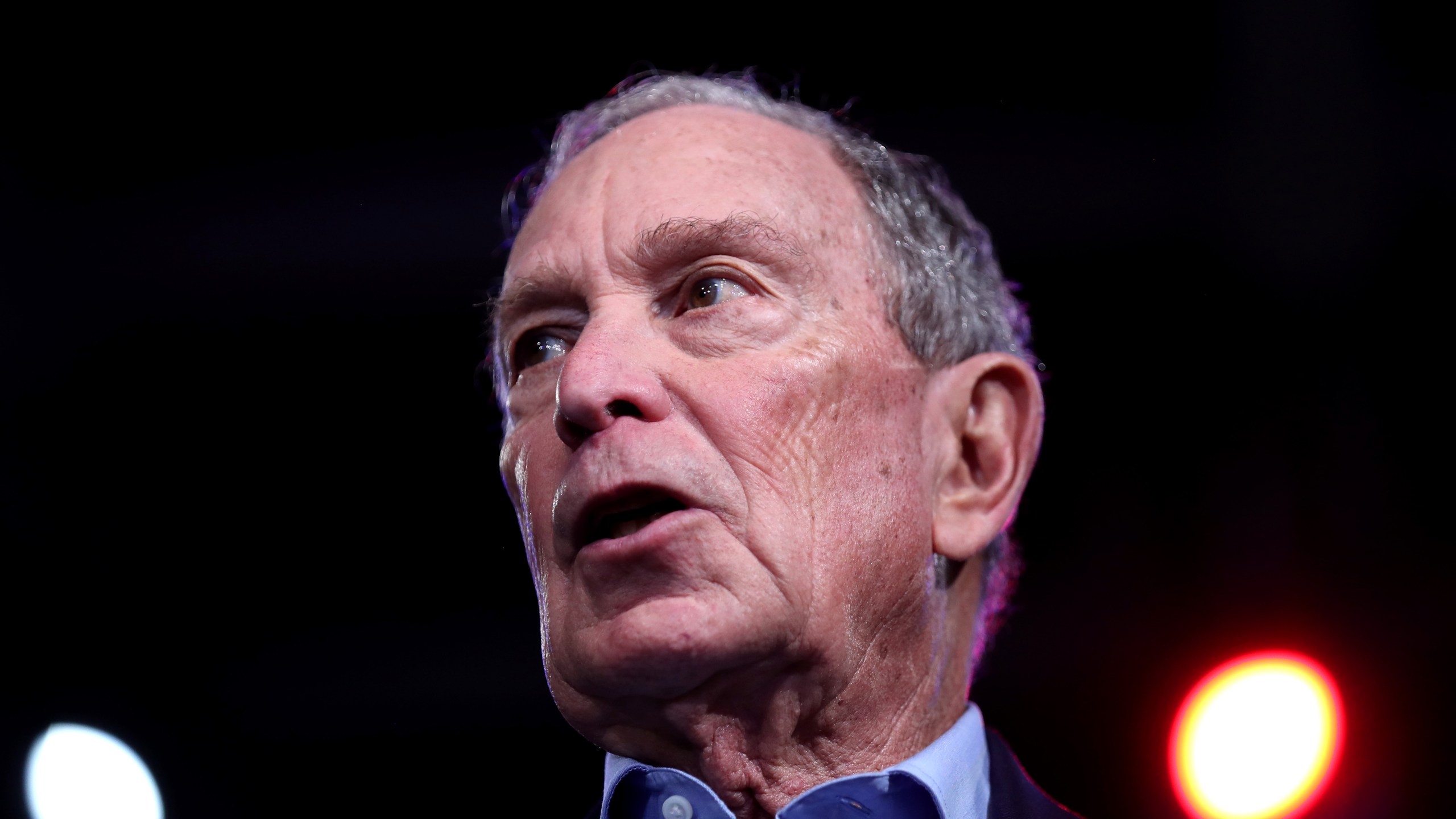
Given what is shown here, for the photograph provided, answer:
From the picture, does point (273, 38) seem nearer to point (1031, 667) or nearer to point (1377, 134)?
point (1031, 667)

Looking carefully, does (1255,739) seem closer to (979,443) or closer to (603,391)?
(979,443)

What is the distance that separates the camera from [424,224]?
2.77m

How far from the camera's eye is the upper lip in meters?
1.41

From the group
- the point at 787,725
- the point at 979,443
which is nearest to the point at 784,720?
the point at 787,725

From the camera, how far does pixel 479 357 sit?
8.96 ft

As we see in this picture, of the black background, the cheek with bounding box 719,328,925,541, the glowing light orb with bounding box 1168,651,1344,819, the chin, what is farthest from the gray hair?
the glowing light orb with bounding box 1168,651,1344,819

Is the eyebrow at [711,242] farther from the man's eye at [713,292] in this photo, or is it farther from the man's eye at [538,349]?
the man's eye at [538,349]

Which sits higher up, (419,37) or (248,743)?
(419,37)

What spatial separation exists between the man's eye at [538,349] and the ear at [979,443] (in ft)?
2.20

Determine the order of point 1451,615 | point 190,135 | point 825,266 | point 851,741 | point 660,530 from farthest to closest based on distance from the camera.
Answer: point 190,135
point 1451,615
point 825,266
point 851,741
point 660,530

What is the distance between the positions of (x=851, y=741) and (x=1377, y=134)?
1.88 metres

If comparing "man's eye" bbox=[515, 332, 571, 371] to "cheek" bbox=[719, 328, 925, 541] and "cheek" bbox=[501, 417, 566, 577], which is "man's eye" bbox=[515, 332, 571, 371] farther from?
"cheek" bbox=[719, 328, 925, 541]

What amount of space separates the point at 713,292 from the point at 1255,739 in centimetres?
192

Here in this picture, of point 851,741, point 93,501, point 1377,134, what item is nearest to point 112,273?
point 93,501
